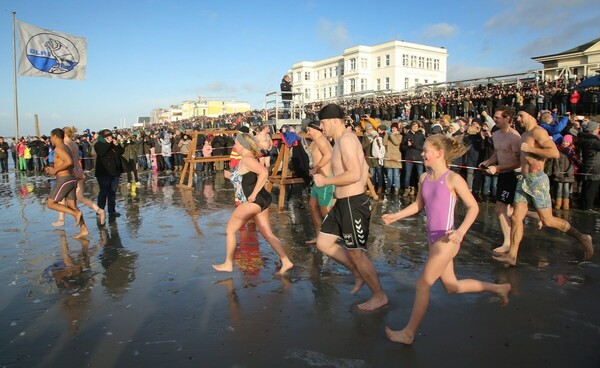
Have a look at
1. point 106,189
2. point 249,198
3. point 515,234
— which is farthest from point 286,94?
point 515,234

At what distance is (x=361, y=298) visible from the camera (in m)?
4.21

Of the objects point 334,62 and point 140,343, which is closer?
point 140,343

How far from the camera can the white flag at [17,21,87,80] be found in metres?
14.9

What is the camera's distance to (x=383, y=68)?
8106 centimetres

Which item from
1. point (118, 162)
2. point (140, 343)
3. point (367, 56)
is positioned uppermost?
point (367, 56)

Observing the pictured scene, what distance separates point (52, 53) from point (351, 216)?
15.5 meters

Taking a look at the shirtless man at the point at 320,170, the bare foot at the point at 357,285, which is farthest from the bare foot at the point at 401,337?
the shirtless man at the point at 320,170

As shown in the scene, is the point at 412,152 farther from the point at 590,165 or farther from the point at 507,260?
the point at 507,260

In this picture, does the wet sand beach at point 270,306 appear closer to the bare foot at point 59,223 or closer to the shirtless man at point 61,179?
the shirtless man at point 61,179

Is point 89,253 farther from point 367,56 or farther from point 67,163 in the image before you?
point 367,56

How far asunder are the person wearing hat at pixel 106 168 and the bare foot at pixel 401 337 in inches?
283

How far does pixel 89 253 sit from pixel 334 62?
284 ft

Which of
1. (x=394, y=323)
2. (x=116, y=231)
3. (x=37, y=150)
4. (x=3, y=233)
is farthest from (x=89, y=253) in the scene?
(x=37, y=150)

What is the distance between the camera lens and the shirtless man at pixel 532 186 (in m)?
4.99
